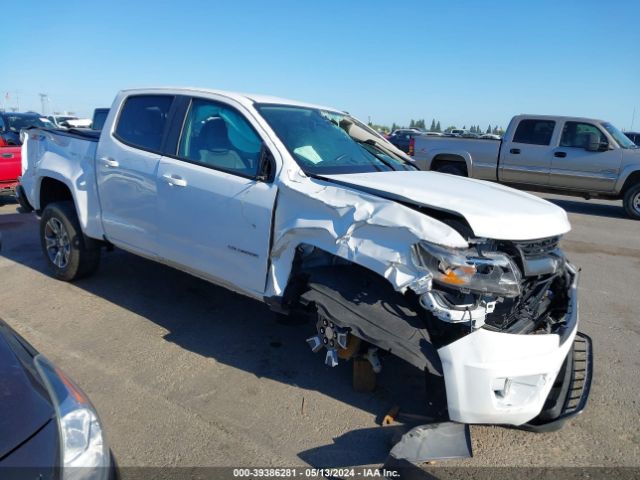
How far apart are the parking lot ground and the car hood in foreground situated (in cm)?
90

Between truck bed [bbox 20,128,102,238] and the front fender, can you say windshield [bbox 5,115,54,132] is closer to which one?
truck bed [bbox 20,128,102,238]

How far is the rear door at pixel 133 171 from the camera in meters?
4.20

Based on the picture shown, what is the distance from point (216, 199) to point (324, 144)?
2.99 feet

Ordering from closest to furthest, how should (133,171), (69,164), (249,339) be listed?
1. (249,339)
2. (133,171)
3. (69,164)

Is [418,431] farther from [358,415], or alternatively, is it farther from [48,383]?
[48,383]

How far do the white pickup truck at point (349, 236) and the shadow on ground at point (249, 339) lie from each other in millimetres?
447

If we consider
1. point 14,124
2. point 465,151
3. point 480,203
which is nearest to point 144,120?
point 480,203

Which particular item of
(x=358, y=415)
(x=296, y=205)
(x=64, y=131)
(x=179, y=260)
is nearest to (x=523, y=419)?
(x=358, y=415)

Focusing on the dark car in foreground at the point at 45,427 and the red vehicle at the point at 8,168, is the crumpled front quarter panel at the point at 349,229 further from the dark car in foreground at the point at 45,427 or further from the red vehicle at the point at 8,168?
the red vehicle at the point at 8,168

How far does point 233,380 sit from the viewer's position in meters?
3.54

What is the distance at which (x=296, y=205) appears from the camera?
3230 mm

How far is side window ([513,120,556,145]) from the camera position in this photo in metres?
11.1

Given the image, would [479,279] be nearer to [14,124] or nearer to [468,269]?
Answer: [468,269]

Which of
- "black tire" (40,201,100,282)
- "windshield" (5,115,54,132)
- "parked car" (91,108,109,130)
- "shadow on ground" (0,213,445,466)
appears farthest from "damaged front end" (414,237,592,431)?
"windshield" (5,115,54,132)
